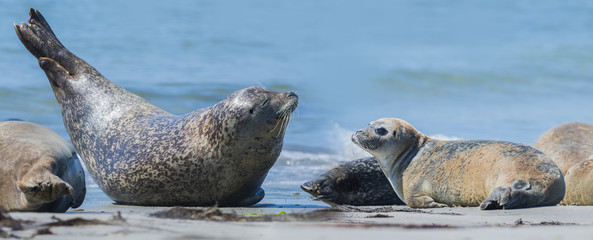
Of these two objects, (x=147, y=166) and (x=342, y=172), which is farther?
(x=342, y=172)

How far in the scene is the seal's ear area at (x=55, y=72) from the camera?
7.00 meters

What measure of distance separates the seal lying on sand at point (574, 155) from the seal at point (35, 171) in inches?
146

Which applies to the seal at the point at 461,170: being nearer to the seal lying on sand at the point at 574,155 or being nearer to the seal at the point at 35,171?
the seal lying on sand at the point at 574,155

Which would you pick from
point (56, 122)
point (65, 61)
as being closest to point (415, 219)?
point (65, 61)

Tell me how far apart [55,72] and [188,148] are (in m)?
1.62

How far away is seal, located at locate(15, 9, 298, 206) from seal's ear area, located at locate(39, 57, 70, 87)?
1.05 ft

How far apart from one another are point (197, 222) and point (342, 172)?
11.4 feet

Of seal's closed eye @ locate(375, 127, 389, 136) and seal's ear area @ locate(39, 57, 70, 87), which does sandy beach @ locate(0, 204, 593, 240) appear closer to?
seal's closed eye @ locate(375, 127, 389, 136)

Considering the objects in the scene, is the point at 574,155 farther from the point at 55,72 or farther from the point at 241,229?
the point at 241,229

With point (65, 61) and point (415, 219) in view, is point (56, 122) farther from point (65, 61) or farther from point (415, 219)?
point (415, 219)

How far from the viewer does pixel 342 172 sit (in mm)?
7102

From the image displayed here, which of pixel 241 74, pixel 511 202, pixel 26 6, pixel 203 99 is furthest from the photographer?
pixel 26 6

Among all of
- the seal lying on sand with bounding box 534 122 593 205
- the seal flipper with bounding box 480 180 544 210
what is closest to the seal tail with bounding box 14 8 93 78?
the seal flipper with bounding box 480 180 544 210

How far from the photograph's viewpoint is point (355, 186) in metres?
7.12
